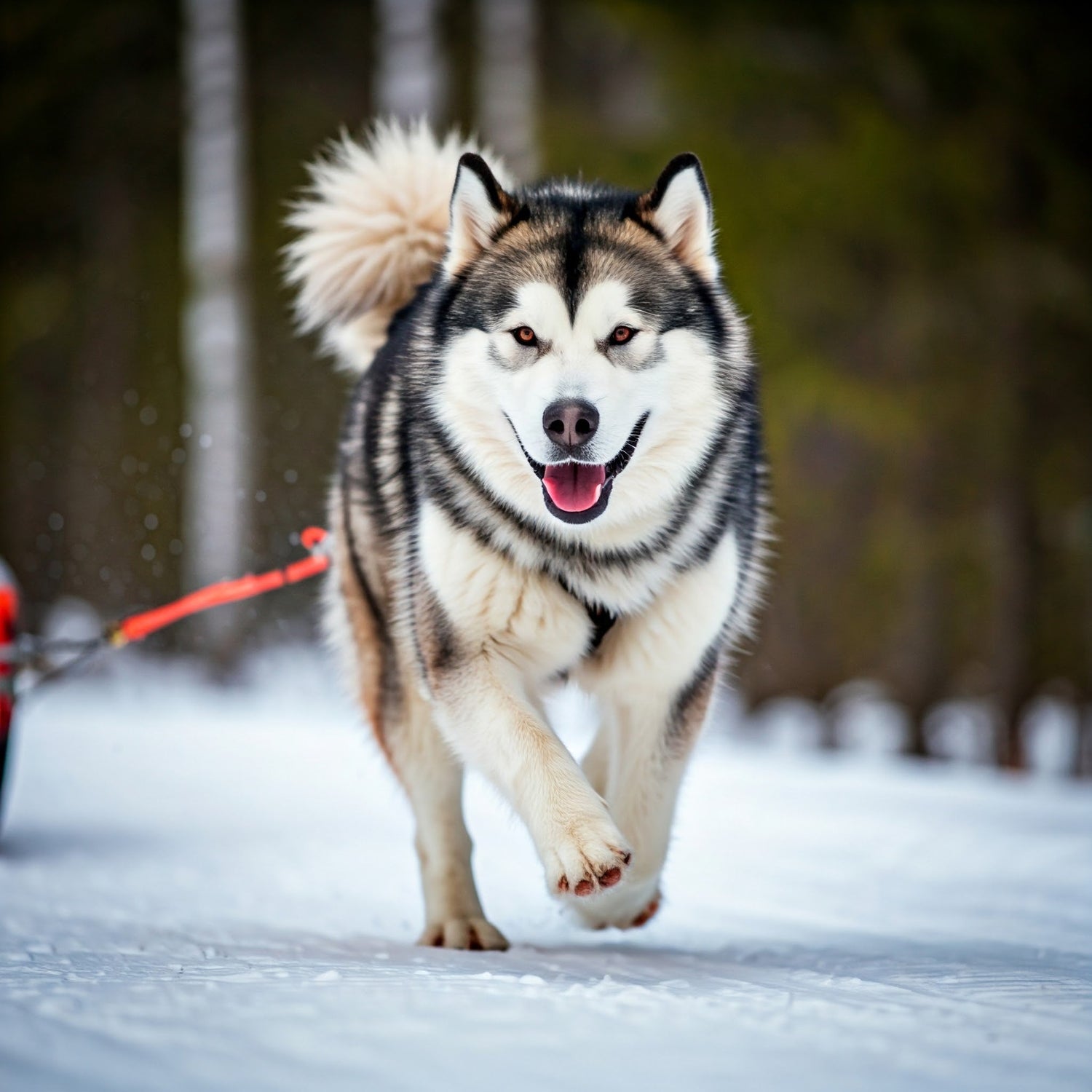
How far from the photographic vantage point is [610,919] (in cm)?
307

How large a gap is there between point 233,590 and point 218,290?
6479mm

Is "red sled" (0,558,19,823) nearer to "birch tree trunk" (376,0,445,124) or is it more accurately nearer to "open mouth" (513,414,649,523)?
"open mouth" (513,414,649,523)

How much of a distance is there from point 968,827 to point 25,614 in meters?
9.60

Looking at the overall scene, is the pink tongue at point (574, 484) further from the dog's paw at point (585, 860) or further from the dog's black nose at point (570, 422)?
the dog's paw at point (585, 860)

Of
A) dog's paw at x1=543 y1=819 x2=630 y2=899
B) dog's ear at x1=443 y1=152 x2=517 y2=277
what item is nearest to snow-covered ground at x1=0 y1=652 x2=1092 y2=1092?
dog's paw at x1=543 y1=819 x2=630 y2=899

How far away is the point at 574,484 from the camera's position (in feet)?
8.61

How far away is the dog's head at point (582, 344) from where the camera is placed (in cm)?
261

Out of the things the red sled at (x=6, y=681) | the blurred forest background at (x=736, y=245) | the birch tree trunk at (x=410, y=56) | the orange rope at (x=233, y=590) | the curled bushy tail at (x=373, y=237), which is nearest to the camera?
the curled bushy tail at (x=373, y=237)

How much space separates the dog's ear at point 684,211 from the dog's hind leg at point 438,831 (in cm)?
122

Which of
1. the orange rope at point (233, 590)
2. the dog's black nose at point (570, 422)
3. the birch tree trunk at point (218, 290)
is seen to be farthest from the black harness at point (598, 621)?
the birch tree trunk at point (218, 290)

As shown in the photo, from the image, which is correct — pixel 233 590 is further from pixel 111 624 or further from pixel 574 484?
pixel 574 484

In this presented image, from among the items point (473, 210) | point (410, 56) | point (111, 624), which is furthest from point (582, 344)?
point (410, 56)

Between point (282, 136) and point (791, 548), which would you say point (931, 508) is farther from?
point (282, 136)

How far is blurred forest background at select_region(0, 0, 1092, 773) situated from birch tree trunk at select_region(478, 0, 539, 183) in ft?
0.09
